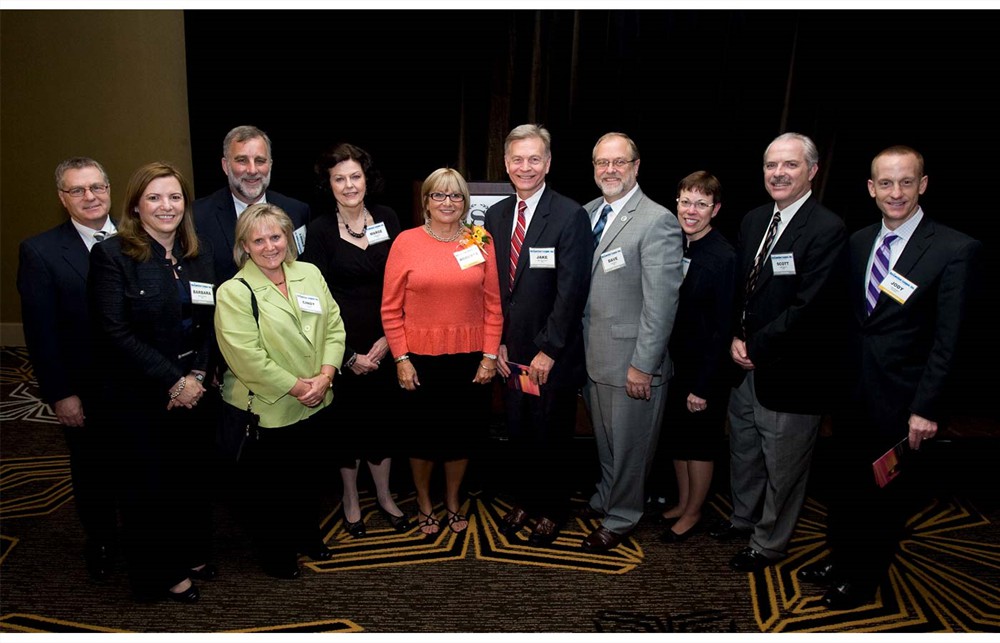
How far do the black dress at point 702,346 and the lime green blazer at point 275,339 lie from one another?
1464 mm

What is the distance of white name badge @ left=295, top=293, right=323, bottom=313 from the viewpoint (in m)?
2.38

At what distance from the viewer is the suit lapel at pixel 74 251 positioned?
2.34 metres

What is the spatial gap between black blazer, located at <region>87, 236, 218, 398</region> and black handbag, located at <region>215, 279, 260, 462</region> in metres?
0.24

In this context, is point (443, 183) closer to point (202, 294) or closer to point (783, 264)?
point (202, 294)

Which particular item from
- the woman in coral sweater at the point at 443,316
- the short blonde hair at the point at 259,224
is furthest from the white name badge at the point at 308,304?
the woman in coral sweater at the point at 443,316

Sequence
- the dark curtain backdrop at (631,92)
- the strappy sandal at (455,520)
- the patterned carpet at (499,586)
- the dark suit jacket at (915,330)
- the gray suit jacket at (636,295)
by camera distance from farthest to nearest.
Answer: the dark curtain backdrop at (631,92) → the strappy sandal at (455,520) → the gray suit jacket at (636,295) → the patterned carpet at (499,586) → the dark suit jacket at (915,330)

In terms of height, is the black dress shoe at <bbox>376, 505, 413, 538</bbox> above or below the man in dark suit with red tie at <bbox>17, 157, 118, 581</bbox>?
below

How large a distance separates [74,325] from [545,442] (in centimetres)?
191

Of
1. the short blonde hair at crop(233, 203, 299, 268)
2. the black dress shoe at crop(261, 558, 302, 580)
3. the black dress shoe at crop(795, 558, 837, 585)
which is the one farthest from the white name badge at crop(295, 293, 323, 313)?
the black dress shoe at crop(795, 558, 837, 585)

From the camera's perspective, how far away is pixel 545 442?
2.71 metres

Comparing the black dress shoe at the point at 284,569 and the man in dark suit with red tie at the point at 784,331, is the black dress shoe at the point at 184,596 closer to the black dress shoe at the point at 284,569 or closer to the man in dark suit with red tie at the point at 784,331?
the black dress shoe at the point at 284,569

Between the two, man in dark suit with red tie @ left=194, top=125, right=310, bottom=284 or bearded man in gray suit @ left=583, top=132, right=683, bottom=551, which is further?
man in dark suit with red tie @ left=194, top=125, right=310, bottom=284

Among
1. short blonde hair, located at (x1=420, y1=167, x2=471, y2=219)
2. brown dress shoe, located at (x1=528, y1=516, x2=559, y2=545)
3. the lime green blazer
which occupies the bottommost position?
brown dress shoe, located at (x1=528, y1=516, x2=559, y2=545)

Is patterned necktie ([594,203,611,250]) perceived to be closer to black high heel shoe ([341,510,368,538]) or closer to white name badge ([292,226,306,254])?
white name badge ([292,226,306,254])
